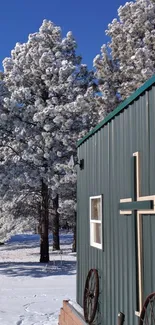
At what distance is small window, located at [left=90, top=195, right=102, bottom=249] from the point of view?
21.1 feet

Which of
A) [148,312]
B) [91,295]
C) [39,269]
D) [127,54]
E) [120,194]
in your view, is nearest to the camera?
[148,312]

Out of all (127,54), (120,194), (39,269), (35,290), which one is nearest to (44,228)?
(39,269)

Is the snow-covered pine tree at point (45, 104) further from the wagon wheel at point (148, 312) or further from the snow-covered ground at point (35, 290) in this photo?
the wagon wheel at point (148, 312)

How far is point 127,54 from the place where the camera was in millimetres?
18000

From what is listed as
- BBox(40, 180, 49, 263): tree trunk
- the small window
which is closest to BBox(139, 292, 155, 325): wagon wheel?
the small window

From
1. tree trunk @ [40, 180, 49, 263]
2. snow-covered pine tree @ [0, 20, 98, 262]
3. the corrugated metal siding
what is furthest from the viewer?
tree trunk @ [40, 180, 49, 263]

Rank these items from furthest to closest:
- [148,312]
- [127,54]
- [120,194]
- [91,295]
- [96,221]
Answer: [127,54] → [96,221] → [91,295] → [120,194] → [148,312]

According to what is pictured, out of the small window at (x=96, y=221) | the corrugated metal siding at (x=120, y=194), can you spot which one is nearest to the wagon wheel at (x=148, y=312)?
the corrugated metal siding at (x=120, y=194)

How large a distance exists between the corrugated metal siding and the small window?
12 cm

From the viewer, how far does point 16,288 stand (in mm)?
12570

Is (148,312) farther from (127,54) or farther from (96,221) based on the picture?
(127,54)

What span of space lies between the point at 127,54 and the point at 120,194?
13.6 metres

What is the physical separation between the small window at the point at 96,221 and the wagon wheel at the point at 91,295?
47 centimetres

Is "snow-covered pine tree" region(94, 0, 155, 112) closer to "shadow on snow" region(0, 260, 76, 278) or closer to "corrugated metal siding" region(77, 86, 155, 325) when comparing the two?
"shadow on snow" region(0, 260, 76, 278)
